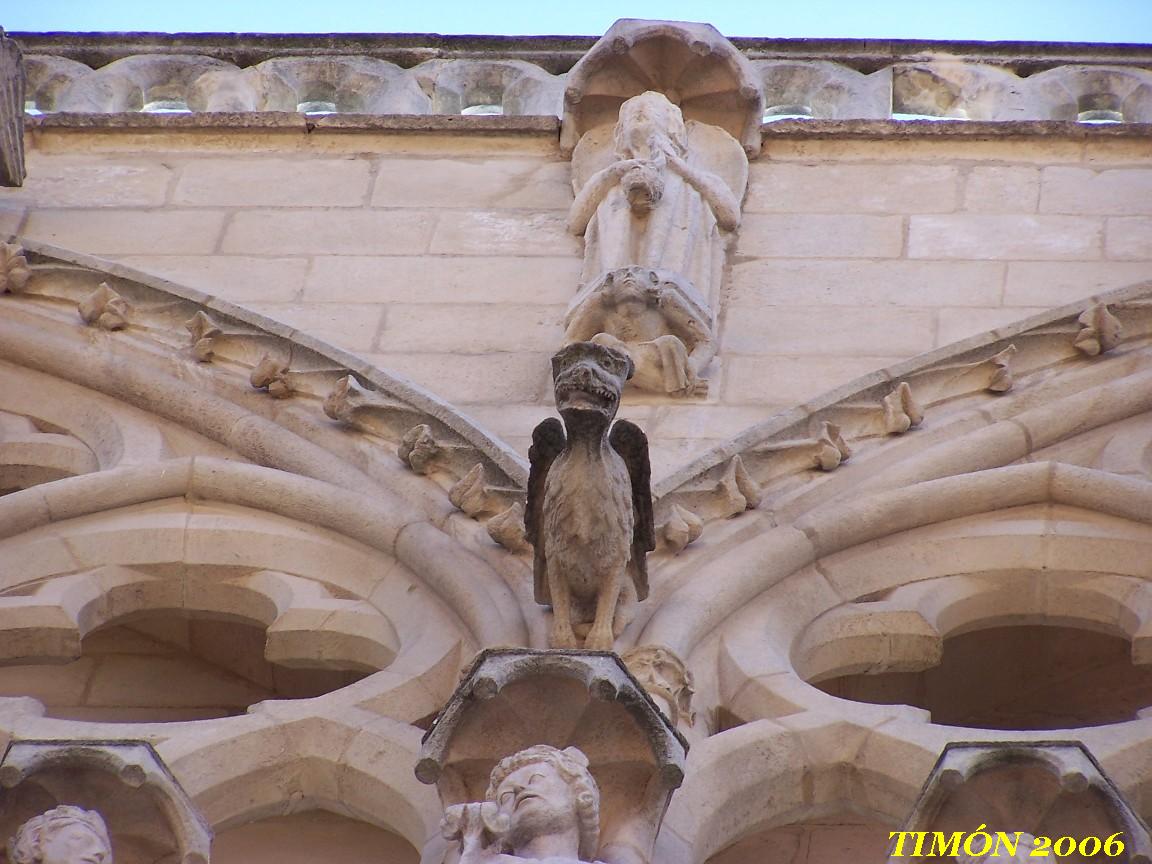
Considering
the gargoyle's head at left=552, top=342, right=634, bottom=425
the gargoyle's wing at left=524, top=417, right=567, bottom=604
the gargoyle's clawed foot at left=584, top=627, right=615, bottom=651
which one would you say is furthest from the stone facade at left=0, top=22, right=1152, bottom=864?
the gargoyle's head at left=552, top=342, right=634, bottom=425

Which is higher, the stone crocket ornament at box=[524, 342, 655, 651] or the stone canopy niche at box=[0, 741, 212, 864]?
the stone crocket ornament at box=[524, 342, 655, 651]

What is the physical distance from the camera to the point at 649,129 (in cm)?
1033

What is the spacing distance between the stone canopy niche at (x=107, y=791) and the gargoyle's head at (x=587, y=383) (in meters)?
1.30

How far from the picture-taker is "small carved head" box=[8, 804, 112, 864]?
6215 millimetres

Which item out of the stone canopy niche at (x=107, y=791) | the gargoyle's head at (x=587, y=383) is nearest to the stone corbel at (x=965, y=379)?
the gargoyle's head at (x=587, y=383)

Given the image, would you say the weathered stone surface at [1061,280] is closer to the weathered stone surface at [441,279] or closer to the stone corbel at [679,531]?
the weathered stone surface at [441,279]

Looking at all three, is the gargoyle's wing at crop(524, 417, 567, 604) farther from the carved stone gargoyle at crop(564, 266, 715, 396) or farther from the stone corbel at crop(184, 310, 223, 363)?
the stone corbel at crop(184, 310, 223, 363)

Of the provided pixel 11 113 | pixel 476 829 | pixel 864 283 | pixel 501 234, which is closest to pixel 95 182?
pixel 11 113

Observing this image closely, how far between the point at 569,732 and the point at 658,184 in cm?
370

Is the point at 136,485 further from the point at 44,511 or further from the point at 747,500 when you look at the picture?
the point at 747,500

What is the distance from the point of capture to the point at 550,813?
243 inches

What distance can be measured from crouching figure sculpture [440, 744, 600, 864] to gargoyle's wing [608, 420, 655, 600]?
1.06 metres

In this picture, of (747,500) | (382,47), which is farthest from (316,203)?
(747,500)

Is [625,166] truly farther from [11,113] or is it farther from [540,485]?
[540,485]
